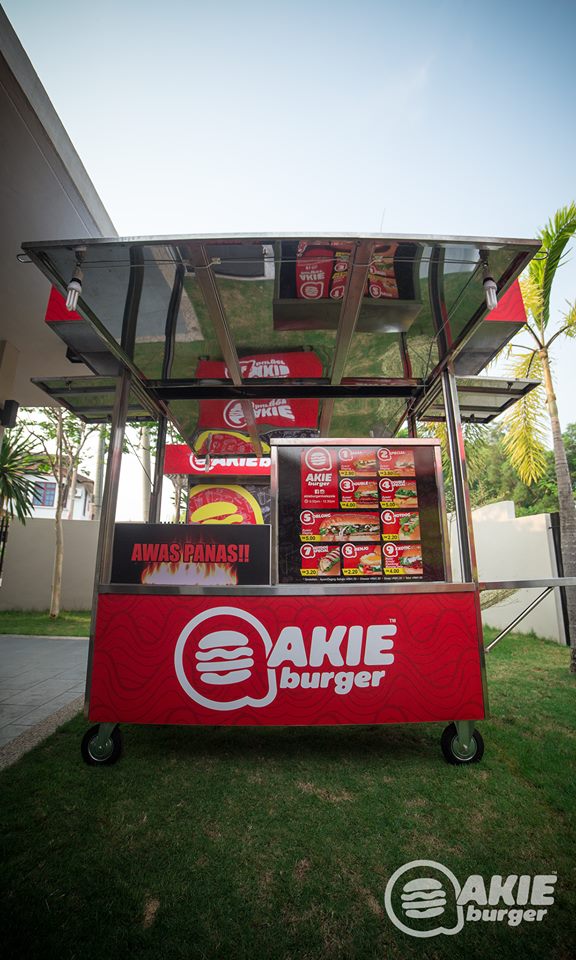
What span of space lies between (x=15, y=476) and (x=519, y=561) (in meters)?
10.3

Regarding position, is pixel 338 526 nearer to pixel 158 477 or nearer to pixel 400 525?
pixel 400 525

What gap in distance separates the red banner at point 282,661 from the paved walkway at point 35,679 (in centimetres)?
130

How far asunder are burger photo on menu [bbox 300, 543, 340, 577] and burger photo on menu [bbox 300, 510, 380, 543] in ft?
0.18

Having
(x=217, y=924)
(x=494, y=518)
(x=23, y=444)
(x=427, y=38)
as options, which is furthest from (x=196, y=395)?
(x=494, y=518)

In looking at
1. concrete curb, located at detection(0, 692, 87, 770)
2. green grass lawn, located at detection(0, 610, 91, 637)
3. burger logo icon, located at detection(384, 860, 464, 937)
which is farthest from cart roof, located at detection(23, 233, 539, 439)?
green grass lawn, located at detection(0, 610, 91, 637)

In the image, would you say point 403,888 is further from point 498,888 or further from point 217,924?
point 217,924

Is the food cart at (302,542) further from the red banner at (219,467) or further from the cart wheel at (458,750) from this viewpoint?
the red banner at (219,467)

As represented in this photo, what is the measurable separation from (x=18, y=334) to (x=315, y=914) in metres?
6.40

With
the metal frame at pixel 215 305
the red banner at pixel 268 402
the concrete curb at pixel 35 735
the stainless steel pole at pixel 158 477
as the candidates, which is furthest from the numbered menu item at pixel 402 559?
the concrete curb at pixel 35 735

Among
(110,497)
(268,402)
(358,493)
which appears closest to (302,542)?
(358,493)

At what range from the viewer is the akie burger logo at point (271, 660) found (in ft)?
8.02

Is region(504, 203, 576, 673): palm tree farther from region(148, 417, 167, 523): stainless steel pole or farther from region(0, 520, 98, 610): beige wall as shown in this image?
region(0, 520, 98, 610): beige wall

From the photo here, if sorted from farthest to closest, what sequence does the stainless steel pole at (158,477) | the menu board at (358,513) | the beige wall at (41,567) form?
the beige wall at (41,567)
the stainless steel pole at (158,477)
the menu board at (358,513)

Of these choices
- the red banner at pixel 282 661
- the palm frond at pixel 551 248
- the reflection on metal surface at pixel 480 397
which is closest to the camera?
the red banner at pixel 282 661
